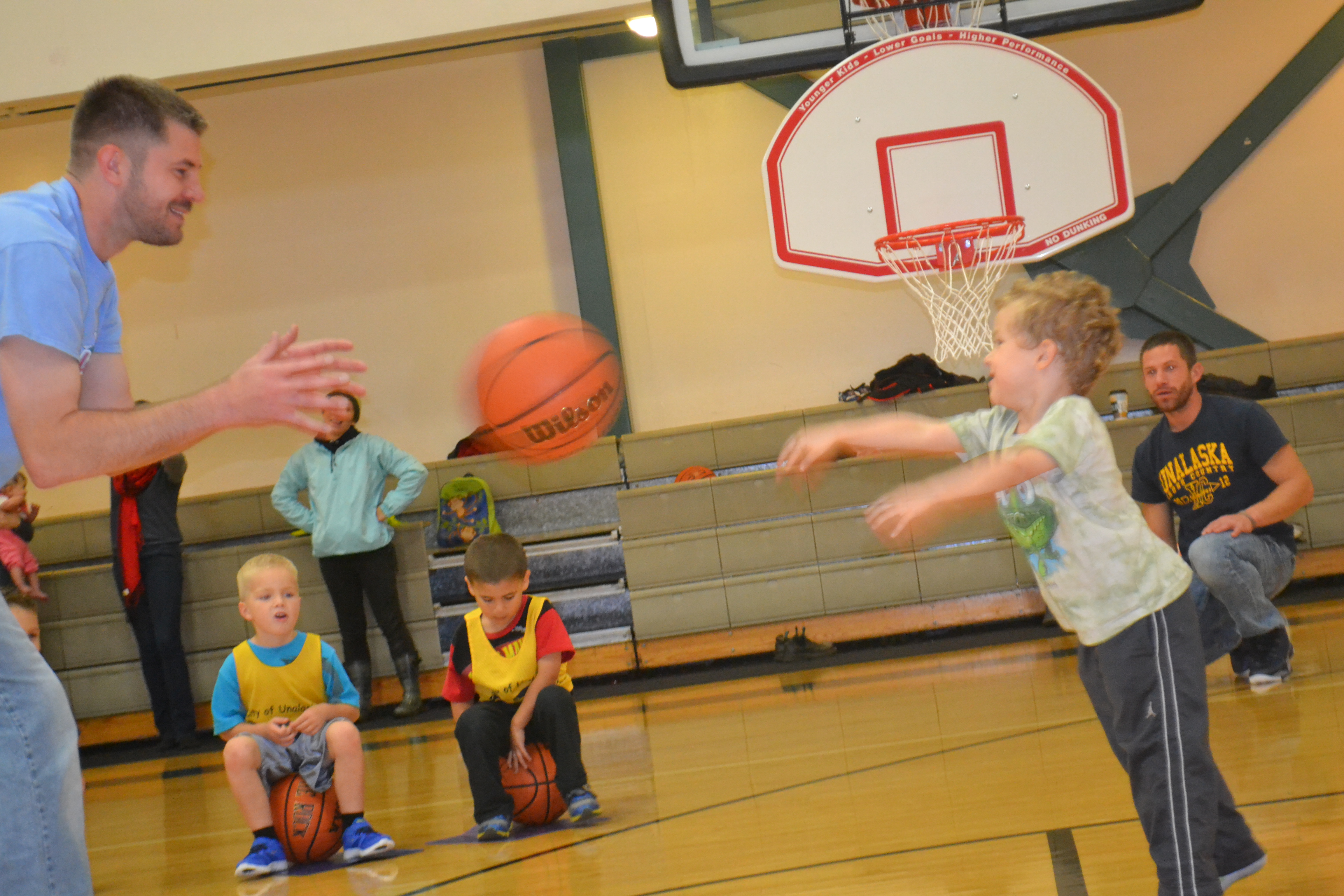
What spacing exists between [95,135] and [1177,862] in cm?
242

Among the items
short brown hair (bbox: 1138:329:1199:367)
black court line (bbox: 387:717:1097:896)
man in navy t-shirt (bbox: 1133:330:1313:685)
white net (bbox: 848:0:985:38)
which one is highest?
white net (bbox: 848:0:985:38)

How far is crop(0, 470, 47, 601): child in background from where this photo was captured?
21.3 feet

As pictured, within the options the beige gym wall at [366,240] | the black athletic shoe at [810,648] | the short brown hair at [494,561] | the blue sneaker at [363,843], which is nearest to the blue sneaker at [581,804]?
the blue sneaker at [363,843]

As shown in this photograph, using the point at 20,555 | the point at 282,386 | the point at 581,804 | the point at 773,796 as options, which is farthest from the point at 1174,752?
the point at 20,555

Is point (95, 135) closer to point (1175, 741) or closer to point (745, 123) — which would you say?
point (1175, 741)

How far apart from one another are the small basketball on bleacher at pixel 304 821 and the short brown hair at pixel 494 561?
33.4 inches

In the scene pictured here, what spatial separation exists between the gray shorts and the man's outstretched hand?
204cm

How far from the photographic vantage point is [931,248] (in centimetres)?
516

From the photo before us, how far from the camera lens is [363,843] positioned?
359 centimetres

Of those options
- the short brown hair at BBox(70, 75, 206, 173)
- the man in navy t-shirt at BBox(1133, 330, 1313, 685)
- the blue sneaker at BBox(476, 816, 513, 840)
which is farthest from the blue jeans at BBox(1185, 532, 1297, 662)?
the short brown hair at BBox(70, 75, 206, 173)

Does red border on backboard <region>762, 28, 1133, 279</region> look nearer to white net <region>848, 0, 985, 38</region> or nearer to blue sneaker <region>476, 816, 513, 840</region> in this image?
white net <region>848, 0, 985, 38</region>

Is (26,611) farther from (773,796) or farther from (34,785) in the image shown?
(34,785)

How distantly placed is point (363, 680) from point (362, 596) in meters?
0.47

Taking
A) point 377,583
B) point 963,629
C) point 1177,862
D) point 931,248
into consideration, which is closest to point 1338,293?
point 963,629
